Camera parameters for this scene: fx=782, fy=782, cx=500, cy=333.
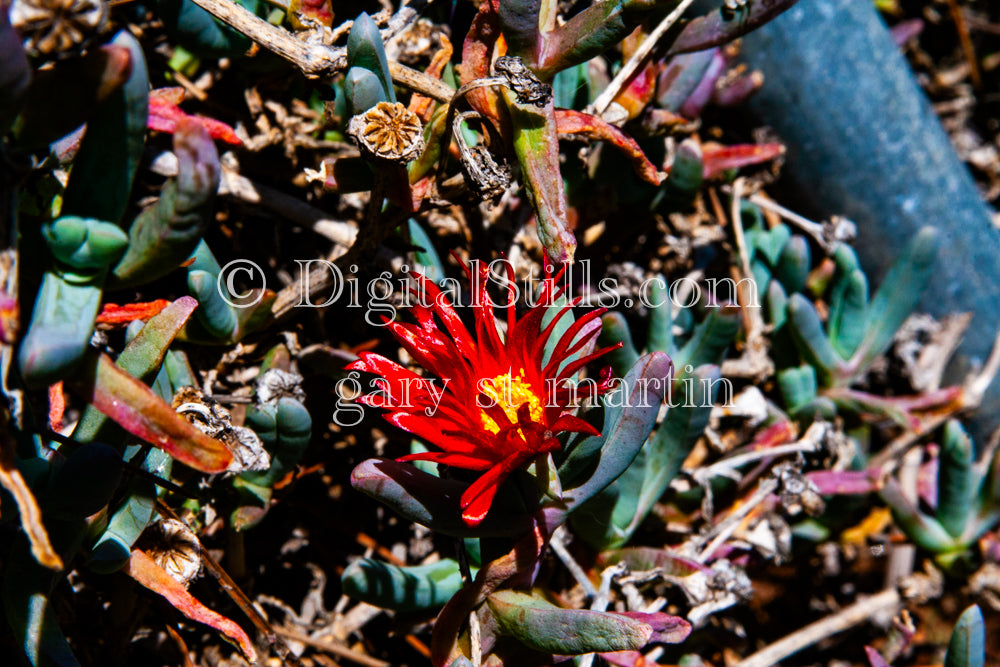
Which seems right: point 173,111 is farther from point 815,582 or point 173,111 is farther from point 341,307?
point 815,582

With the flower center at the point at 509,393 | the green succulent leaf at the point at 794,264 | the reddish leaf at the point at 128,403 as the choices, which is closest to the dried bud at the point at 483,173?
the flower center at the point at 509,393

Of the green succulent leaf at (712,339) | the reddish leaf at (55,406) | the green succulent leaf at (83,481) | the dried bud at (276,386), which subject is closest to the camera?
the green succulent leaf at (83,481)

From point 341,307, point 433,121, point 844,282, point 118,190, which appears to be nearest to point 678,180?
point 844,282

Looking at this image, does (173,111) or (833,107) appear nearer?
(173,111)

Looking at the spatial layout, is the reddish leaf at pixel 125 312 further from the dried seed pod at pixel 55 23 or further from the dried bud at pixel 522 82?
the dried bud at pixel 522 82

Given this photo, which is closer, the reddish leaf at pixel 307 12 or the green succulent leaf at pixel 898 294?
the reddish leaf at pixel 307 12

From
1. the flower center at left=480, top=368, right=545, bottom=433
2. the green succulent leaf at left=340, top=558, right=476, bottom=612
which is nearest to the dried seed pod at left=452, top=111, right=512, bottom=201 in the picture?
the flower center at left=480, top=368, right=545, bottom=433

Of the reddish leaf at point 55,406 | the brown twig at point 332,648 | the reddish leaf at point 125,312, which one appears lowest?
the brown twig at point 332,648

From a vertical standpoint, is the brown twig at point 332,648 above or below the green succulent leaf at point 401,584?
below
